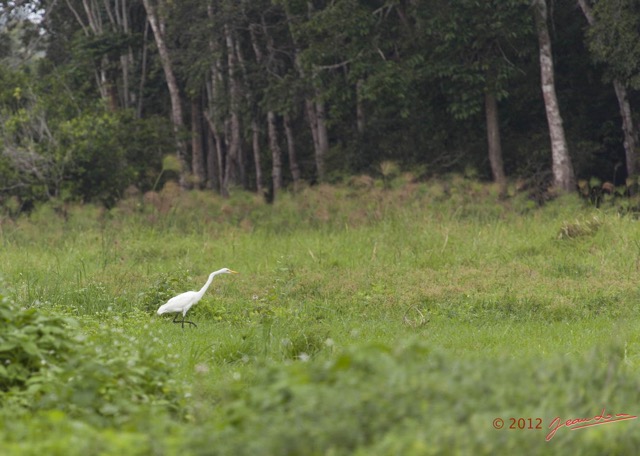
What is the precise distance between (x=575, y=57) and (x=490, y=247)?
14349 millimetres

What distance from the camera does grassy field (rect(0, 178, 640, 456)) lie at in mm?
4496

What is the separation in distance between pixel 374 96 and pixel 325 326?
14.3 m

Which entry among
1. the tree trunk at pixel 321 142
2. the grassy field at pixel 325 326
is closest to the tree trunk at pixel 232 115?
the tree trunk at pixel 321 142

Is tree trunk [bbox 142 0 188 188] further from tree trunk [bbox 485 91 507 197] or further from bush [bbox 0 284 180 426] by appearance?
bush [bbox 0 284 180 426]

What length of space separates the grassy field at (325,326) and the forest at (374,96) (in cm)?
259

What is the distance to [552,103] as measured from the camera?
22.6 metres

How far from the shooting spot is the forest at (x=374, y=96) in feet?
77.6

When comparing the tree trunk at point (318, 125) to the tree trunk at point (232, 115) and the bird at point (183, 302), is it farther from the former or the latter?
the bird at point (183, 302)

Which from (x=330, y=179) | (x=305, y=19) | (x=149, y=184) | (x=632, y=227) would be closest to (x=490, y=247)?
(x=632, y=227)

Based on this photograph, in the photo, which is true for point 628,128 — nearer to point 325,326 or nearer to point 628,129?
point 628,129

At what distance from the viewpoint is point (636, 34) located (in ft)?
71.3

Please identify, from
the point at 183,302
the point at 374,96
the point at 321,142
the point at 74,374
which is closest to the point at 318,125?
the point at 321,142

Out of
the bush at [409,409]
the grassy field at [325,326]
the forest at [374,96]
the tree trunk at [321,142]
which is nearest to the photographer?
the bush at [409,409]

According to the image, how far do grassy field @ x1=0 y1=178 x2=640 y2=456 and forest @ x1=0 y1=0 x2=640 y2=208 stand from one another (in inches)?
102
